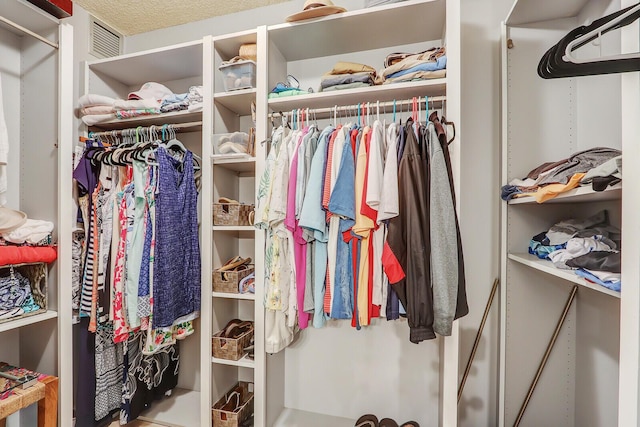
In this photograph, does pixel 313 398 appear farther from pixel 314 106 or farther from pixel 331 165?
pixel 314 106

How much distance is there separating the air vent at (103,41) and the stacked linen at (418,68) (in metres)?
1.93

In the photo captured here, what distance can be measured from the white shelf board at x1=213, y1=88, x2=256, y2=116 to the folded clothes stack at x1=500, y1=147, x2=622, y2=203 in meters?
1.39

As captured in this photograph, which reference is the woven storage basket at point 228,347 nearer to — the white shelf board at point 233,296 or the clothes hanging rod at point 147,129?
the white shelf board at point 233,296

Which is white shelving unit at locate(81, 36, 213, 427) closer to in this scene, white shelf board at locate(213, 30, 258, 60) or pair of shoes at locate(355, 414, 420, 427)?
white shelf board at locate(213, 30, 258, 60)

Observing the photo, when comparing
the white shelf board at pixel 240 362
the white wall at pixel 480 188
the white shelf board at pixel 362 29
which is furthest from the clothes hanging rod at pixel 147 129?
the white wall at pixel 480 188

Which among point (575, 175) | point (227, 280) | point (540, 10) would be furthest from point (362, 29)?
point (227, 280)

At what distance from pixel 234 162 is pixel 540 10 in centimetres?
173

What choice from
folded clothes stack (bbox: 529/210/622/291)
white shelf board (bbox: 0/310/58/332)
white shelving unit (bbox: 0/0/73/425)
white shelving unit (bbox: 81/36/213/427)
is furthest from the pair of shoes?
white shelf board (bbox: 0/310/58/332)

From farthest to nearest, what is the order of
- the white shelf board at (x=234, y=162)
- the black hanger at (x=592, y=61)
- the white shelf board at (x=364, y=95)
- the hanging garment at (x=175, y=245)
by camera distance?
the white shelf board at (x=234, y=162) → the hanging garment at (x=175, y=245) → the white shelf board at (x=364, y=95) → the black hanger at (x=592, y=61)

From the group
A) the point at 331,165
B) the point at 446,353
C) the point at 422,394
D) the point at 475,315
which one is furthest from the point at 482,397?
the point at 331,165

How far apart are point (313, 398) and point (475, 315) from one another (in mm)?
1102

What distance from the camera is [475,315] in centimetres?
173

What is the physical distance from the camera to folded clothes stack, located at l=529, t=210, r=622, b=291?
835mm

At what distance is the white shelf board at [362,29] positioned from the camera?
1.45m
